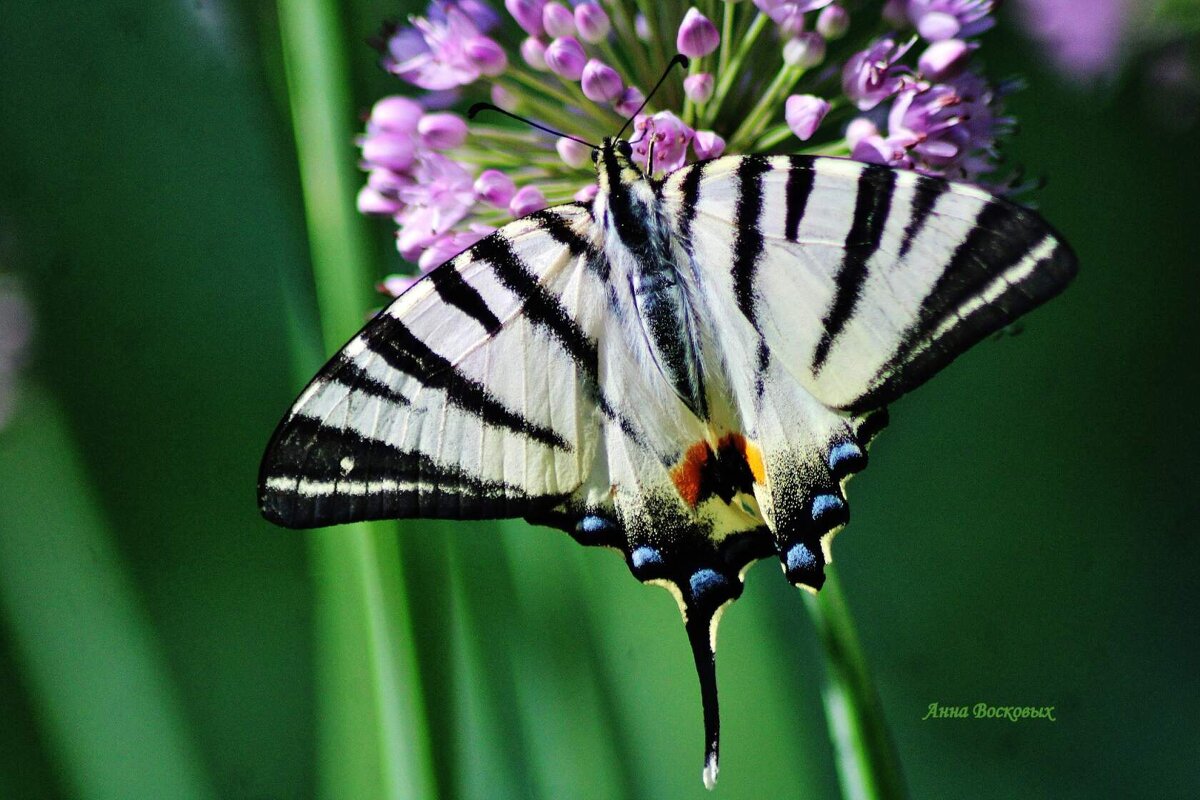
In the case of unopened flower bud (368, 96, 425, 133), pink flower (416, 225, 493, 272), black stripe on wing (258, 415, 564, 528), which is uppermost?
unopened flower bud (368, 96, 425, 133)

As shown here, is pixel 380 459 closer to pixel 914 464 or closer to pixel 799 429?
pixel 799 429

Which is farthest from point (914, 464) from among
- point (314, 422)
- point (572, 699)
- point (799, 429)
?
point (314, 422)

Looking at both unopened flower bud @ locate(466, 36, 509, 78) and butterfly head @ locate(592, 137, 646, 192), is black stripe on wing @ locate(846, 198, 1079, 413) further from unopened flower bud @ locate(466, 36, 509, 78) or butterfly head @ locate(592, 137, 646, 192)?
unopened flower bud @ locate(466, 36, 509, 78)

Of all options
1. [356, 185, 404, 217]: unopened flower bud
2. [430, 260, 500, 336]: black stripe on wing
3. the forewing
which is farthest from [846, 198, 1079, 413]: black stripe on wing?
[356, 185, 404, 217]: unopened flower bud

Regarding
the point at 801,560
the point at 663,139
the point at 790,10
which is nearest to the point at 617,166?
the point at 663,139

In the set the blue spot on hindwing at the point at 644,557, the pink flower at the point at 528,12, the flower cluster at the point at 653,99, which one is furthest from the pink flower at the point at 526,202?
the blue spot on hindwing at the point at 644,557

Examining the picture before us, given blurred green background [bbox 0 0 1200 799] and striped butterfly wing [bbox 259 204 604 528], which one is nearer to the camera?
striped butterfly wing [bbox 259 204 604 528]
